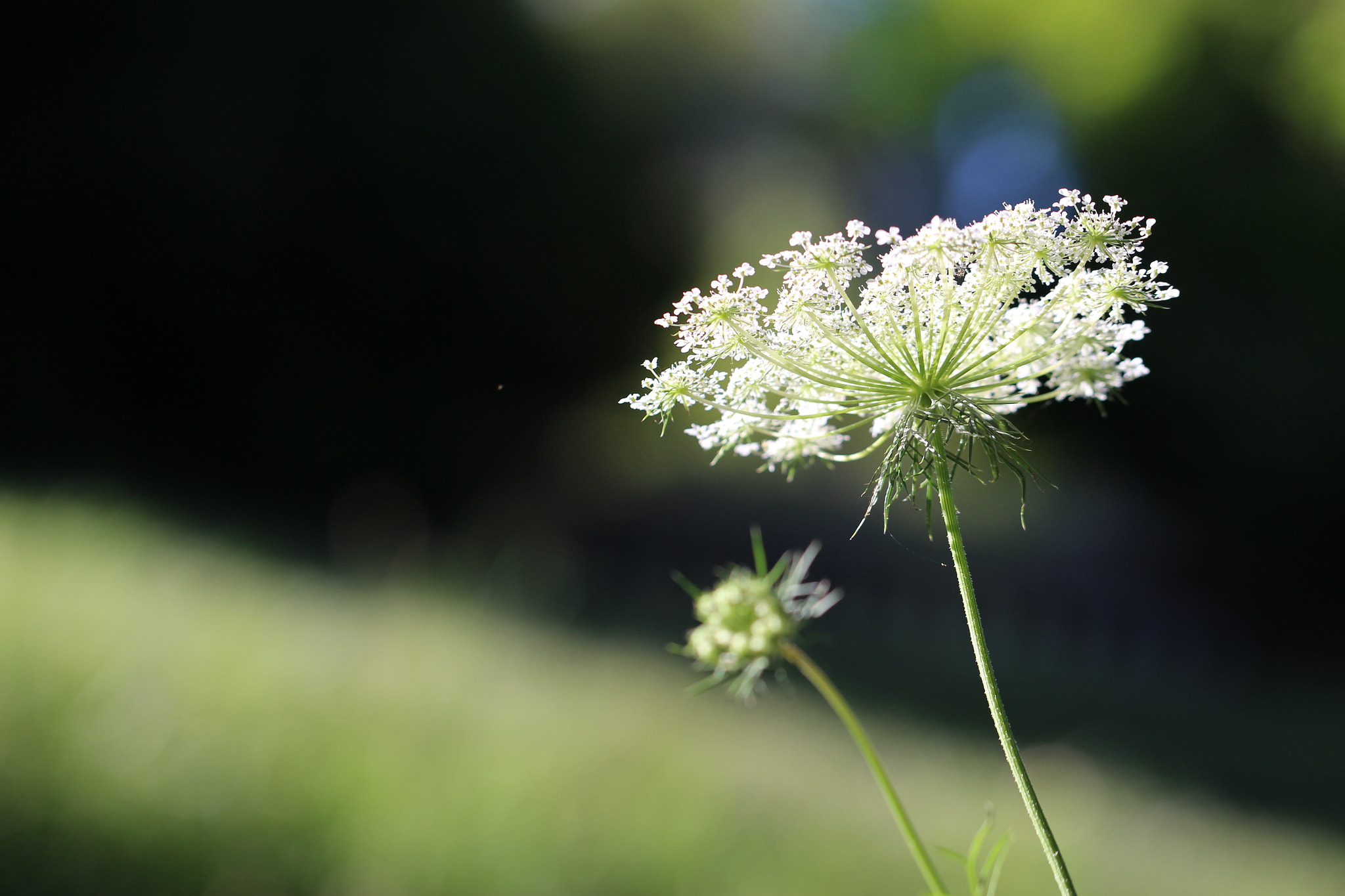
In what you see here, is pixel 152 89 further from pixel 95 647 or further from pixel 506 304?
pixel 95 647

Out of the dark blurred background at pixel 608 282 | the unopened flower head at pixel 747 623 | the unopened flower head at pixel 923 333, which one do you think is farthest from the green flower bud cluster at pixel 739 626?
the dark blurred background at pixel 608 282

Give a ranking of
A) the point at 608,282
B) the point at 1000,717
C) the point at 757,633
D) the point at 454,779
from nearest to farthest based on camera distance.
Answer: the point at 1000,717, the point at 757,633, the point at 454,779, the point at 608,282

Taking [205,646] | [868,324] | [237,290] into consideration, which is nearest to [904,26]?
[237,290]

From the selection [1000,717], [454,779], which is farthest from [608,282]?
[1000,717]

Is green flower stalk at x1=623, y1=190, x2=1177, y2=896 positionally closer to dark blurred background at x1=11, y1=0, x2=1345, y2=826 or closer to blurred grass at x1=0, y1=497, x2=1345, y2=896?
blurred grass at x1=0, y1=497, x2=1345, y2=896

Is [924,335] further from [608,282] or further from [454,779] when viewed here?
[608,282]

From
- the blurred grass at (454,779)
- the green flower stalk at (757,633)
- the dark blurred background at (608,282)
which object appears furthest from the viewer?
the dark blurred background at (608,282)

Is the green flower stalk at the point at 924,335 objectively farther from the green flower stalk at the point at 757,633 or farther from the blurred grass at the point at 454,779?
the blurred grass at the point at 454,779

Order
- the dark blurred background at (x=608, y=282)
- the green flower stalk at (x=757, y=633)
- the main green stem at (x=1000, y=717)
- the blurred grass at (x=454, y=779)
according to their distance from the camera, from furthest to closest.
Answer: the dark blurred background at (x=608, y=282) → the blurred grass at (x=454, y=779) → the green flower stalk at (x=757, y=633) → the main green stem at (x=1000, y=717)
